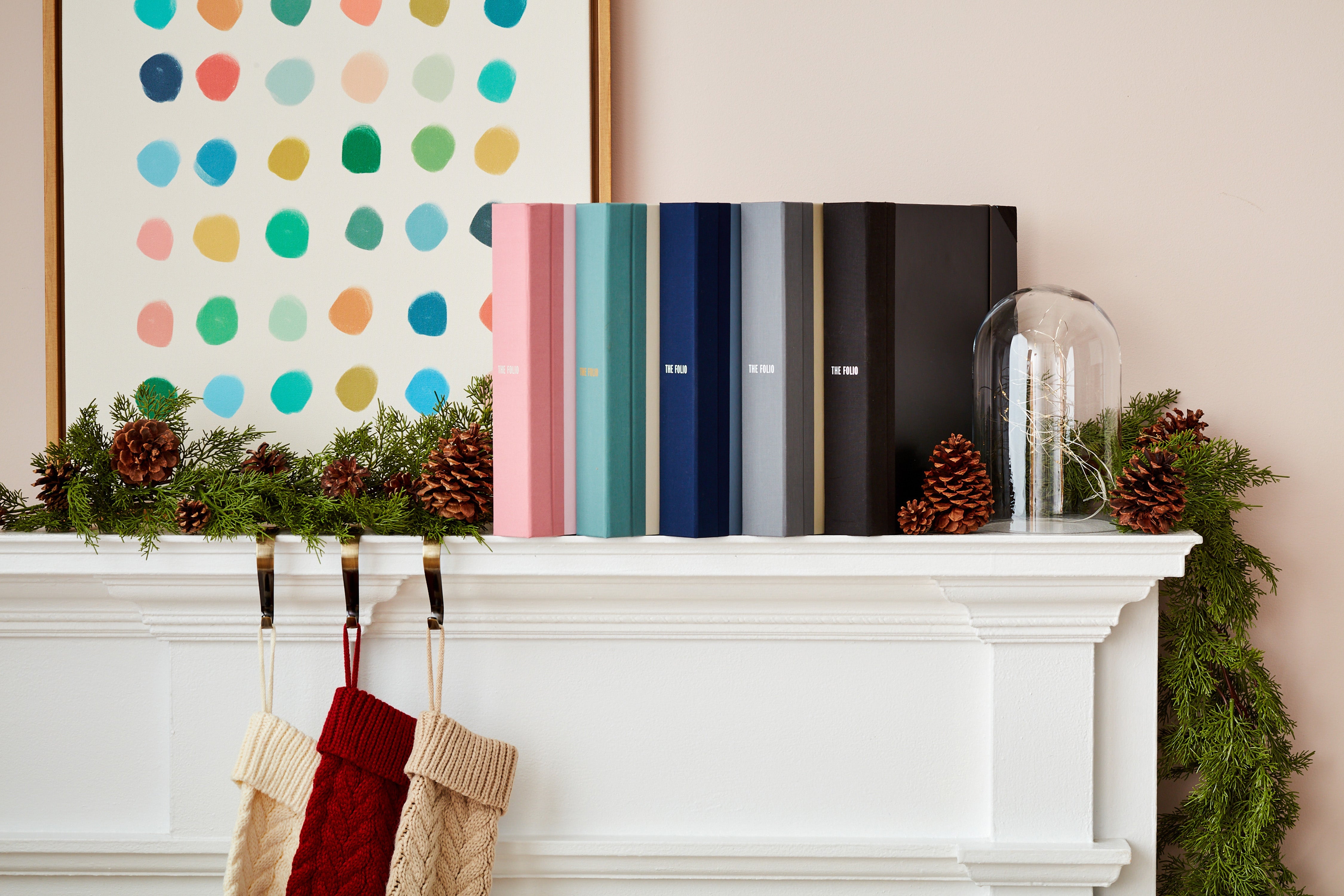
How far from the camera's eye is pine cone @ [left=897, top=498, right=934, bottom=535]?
2.22 feet

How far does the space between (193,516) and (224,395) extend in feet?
0.79

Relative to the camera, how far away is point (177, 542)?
2.31 ft

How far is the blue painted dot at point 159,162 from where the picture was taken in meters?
0.88

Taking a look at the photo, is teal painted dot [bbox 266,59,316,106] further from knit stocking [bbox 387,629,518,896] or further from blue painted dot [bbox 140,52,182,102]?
knit stocking [bbox 387,629,518,896]

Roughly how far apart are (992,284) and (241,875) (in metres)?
0.92

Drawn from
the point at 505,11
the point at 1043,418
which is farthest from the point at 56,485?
the point at 1043,418

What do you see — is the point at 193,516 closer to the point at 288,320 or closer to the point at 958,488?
the point at 288,320

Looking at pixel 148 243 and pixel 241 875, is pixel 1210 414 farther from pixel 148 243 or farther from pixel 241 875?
pixel 148 243

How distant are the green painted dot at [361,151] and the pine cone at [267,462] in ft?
1.16

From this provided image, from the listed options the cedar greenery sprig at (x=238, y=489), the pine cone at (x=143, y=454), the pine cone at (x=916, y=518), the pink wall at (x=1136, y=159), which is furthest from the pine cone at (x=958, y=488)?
the pine cone at (x=143, y=454)

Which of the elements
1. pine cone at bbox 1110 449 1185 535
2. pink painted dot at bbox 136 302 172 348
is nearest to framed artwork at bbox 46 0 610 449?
pink painted dot at bbox 136 302 172 348

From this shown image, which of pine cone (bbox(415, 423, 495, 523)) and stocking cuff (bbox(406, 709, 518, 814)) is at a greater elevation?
pine cone (bbox(415, 423, 495, 523))

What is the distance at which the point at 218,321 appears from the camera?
0.88 m

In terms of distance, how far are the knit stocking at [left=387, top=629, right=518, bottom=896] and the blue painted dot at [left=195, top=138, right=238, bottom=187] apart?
63cm
